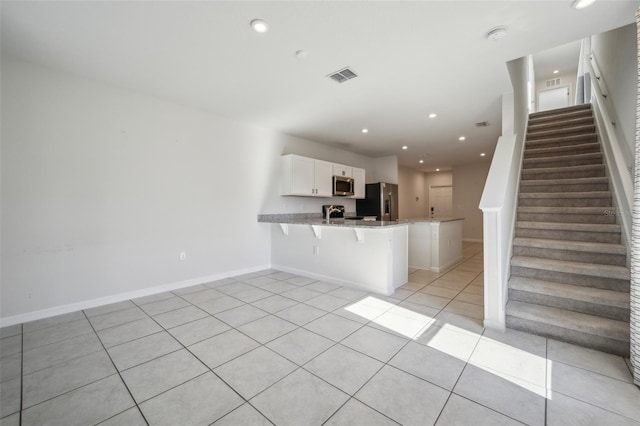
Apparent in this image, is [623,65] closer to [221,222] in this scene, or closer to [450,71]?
[450,71]

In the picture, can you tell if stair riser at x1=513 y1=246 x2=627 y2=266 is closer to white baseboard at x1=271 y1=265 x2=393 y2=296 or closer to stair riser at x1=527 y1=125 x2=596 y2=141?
white baseboard at x1=271 y1=265 x2=393 y2=296

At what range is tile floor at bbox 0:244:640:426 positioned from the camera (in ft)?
4.73

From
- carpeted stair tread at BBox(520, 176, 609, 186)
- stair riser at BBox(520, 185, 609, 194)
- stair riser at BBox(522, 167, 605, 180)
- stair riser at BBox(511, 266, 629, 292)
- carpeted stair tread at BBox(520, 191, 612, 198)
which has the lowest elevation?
stair riser at BBox(511, 266, 629, 292)

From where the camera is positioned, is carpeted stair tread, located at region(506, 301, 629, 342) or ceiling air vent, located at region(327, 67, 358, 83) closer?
carpeted stair tread, located at region(506, 301, 629, 342)

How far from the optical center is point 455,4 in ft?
6.13

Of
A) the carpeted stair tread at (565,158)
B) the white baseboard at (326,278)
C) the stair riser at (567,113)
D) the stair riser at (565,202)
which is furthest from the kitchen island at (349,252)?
the stair riser at (567,113)

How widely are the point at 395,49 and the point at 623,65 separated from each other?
269 centimetres

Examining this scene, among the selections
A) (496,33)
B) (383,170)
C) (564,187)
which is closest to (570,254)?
(564,187)

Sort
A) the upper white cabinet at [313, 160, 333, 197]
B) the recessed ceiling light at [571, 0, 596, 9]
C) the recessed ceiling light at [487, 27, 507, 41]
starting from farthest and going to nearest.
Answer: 1. the upper white cabinet at [313, 160, 333, 197]
2. the recessed ceiling light at [487, 27, 507, 41]
3. the recessed ceiling light at [571, 0, 596, 9]

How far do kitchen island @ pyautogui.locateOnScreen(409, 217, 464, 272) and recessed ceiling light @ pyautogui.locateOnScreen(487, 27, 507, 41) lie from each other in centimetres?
292

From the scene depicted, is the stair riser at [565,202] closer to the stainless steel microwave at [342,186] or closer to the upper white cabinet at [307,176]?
the stainless steel microwave at [342,186]

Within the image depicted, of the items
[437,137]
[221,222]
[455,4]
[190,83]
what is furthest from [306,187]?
[455,4]

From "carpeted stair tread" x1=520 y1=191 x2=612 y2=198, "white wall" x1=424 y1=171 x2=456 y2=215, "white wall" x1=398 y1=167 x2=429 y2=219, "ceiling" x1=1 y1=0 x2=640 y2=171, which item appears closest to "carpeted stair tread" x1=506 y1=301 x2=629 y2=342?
"carpeted stair tread" x1=520 y1=191 x2=612 y2=198

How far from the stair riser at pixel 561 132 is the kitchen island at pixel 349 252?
3.16 metres
